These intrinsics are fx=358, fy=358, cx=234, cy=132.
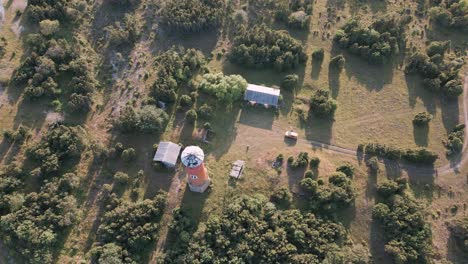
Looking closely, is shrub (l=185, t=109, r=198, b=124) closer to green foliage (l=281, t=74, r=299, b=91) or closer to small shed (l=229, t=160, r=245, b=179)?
small shed (l=229, t=160, r=245, b=179)

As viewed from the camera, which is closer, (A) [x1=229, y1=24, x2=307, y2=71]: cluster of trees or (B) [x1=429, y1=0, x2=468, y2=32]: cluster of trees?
(A) [x1=229, y1=24, x2=307, y2=71]: cluster of trees

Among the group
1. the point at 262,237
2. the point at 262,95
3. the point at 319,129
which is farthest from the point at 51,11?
the point at 262,237

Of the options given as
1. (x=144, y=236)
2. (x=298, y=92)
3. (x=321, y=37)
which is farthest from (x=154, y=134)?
(x=321, y=37)

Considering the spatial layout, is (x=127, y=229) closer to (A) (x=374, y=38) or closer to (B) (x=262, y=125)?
(B) (x=262, y=125)

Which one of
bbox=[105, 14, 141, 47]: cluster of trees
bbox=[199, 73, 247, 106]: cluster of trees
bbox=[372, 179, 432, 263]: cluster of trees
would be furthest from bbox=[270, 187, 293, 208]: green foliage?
bbox=[105, 14, 141, 47]: cluster of trees

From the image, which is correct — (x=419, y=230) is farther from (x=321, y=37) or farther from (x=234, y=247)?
(x=321, y=37)

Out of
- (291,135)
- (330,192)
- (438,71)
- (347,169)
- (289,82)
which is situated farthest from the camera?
(438,71)

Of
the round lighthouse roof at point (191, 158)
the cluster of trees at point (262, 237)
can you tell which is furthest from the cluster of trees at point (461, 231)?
the round lighthouse roof at point (191, 158)
